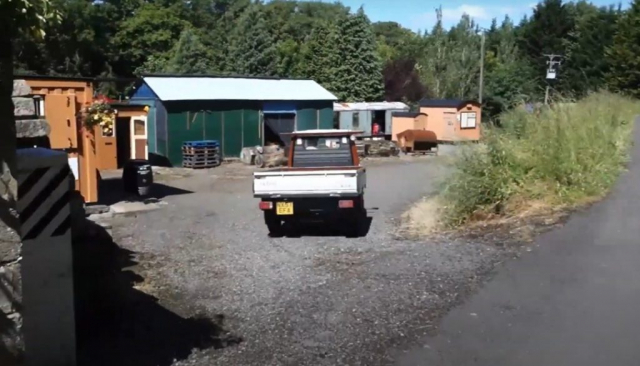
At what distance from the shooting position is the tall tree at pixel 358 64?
58094mm

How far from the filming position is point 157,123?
3209cm

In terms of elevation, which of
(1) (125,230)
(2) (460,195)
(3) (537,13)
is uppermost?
(3) (537,13)

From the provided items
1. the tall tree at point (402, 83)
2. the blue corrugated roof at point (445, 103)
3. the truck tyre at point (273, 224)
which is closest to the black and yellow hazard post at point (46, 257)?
the truck tyre at point (273, 224)

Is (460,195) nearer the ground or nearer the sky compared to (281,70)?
nearer the ground

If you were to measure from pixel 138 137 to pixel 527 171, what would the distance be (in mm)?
18433

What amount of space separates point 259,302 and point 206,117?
25.2 m

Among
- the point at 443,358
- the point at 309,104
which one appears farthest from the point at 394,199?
the point at 309,104

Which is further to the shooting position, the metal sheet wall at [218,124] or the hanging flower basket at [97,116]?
the metal sheet wall at [218,124]

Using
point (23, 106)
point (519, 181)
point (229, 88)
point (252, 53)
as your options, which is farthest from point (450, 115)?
point (23, 106)

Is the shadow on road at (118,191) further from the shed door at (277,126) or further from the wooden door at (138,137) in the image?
the shed door at (277,126)

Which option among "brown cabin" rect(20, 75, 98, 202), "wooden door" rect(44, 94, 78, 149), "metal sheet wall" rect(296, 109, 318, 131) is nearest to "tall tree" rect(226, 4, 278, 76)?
"metal sheet wall" rect(296, 109, 318, 131)

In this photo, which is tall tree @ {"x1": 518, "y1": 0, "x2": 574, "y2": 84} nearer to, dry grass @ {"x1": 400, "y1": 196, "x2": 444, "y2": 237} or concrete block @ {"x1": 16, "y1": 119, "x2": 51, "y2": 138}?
dry grass @ {"x1": 400, "y1": 196, "x2": 444, "y2": 237}

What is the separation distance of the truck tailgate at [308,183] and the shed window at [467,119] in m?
31.7

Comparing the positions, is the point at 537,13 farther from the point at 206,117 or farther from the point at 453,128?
the point at 206,117
